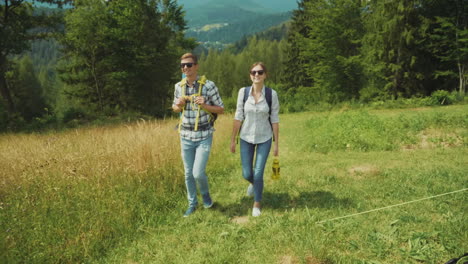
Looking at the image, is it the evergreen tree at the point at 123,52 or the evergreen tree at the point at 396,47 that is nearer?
the evergreen tree at the point at 396,47

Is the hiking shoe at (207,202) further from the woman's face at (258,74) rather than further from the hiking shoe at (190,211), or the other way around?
the woman's face at (258,74)

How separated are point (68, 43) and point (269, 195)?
25922mm

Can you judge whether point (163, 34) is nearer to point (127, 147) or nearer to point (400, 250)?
point (127, 147)

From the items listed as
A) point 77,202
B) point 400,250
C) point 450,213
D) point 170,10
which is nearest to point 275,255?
point 400,250

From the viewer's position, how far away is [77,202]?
396 cm

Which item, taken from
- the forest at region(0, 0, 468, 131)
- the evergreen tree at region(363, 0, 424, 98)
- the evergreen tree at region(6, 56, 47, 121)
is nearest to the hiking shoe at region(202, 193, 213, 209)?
the forest at region(0, 0, 468, 131)

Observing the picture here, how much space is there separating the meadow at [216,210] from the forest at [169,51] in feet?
51.0

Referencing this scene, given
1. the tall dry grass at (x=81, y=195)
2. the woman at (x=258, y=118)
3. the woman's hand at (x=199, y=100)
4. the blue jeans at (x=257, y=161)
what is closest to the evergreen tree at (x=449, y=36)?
the woman at (x=258, y=118)

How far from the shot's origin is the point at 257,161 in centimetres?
403

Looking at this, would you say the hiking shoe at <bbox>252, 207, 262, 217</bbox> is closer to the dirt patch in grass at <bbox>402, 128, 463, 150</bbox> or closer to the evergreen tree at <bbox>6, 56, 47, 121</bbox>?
the dirt patch in grass at <bbox>402, 128, 463, 150</bbox>

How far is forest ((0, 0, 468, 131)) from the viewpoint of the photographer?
62.1 ft

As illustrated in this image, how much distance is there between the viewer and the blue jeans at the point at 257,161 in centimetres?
400

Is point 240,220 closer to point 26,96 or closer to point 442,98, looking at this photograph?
point 442,98

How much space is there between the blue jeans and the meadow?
1.47ft
